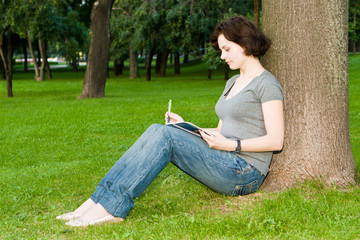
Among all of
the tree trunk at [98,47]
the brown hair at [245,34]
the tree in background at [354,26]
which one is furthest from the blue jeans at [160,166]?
the tree in background at [354,26]

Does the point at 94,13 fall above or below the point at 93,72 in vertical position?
above

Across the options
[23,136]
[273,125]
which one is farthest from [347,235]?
[23,136]

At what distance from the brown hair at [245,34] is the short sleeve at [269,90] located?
25cm

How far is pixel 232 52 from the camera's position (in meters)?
3.65

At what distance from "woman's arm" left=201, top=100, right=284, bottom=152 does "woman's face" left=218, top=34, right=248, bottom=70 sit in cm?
43

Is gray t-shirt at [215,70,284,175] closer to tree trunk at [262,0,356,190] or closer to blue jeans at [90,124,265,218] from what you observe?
blue jeans at [90,124,265,218]

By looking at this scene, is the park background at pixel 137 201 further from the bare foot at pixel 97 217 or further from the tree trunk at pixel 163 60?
→ the tree trunk at pixel 163 60

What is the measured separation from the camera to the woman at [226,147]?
339cm

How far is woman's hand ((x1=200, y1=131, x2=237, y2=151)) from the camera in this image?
11.3 feet

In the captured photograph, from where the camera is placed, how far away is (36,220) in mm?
3902

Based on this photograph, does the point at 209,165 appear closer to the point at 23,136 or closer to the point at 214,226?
the point at 214,226

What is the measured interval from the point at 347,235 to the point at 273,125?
89cm

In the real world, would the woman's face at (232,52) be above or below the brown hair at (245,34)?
below

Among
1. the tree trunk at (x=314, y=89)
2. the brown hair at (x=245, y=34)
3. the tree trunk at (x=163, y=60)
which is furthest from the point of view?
the tree trunk at (x=163, y=60)
